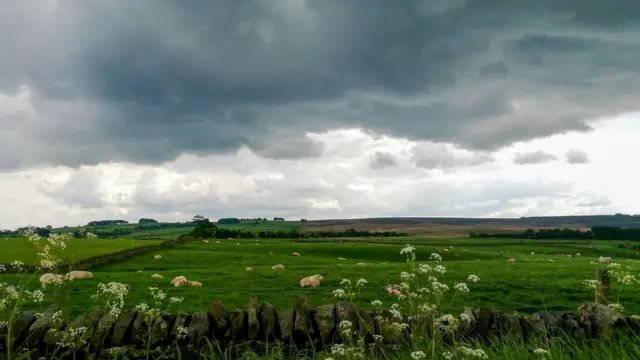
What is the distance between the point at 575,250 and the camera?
7150cm

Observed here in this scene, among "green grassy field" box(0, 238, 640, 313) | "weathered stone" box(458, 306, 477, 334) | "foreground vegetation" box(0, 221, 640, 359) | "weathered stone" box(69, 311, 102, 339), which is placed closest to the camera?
"foreground vegetation" box(0, 221, 640, 359)

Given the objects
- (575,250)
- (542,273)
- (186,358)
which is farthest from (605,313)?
(575,250)

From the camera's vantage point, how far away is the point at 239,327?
888 cm

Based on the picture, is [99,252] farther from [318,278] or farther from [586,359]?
[586,359]

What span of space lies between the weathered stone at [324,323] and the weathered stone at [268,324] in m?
0.70

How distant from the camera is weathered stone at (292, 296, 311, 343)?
28.7ft

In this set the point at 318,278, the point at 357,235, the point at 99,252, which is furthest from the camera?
the point at 357,235

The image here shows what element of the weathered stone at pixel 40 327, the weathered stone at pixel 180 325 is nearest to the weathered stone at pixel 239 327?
the weathered stone at pixel 180 325

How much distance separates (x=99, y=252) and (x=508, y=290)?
3732 cm

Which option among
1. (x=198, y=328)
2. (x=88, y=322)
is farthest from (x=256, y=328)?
(x=88, y=322)

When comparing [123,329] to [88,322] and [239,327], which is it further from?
[239,327]

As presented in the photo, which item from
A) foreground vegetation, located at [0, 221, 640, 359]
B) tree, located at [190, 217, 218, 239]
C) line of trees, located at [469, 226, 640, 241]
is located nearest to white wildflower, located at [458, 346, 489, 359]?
foreground vegetation, located at [0, 221, 640, 359]

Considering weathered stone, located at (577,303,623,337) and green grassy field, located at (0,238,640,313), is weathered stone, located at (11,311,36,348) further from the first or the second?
weathered stone, located at (577,303,623,337)

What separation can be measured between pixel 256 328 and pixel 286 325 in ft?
1.75
